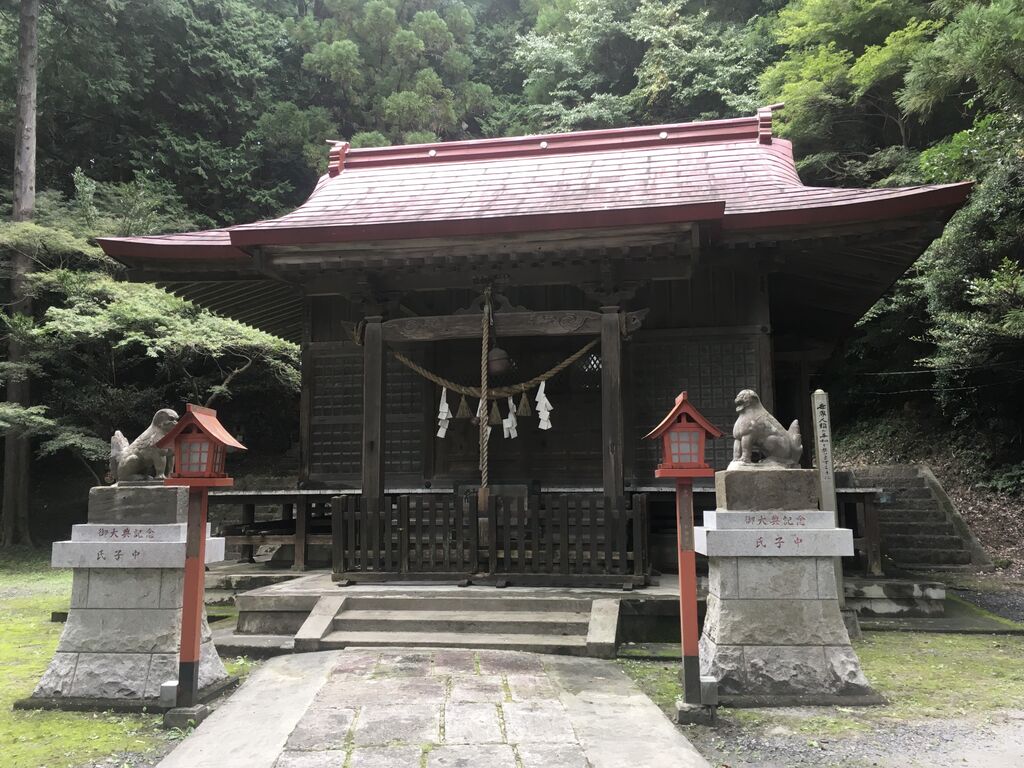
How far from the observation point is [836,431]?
18.5 m

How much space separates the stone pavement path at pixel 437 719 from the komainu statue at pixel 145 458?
1.57m

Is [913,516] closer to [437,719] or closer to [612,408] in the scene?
[612,408]

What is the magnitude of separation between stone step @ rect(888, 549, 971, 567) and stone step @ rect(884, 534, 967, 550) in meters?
0.08

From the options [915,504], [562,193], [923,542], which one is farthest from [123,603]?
[915,504]

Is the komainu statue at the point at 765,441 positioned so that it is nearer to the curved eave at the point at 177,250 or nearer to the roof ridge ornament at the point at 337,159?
the curved eave at the point at 177,250

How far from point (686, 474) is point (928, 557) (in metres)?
8.45

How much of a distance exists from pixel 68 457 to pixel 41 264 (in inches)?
248

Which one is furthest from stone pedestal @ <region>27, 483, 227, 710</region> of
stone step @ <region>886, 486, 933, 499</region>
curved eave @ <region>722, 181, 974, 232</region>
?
stone step @ <region>886, 486, 933, 499</region>

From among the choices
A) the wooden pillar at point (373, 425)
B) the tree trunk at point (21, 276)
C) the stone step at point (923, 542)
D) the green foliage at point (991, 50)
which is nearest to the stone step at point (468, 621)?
the wooden pillar at point (373, 425)

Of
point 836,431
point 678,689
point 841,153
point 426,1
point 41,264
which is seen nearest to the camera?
point 678,689

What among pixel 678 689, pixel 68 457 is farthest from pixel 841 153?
pixel 68 457

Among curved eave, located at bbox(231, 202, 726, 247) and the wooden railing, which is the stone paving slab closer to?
the wooden railing

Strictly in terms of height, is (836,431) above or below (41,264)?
below

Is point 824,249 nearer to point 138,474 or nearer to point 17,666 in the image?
point 138,474
